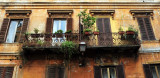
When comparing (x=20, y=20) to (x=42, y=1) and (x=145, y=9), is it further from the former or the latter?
(x=145, y=9)

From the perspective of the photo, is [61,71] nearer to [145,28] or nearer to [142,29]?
[142,29]

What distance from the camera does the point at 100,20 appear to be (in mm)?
10492

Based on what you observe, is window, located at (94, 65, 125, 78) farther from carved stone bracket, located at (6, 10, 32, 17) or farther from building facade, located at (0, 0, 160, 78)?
carved stone bracket, located at (6, 10, 32, 17)

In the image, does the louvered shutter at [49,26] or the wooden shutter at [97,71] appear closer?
the wooden shutter at [97,71]

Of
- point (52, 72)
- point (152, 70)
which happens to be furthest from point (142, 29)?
point (52, 72)

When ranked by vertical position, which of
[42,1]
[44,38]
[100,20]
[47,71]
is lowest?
[47,71]

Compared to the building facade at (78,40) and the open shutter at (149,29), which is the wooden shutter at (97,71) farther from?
the open shutter at (149,29)

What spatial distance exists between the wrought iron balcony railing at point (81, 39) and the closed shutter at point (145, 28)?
1274 millimetres

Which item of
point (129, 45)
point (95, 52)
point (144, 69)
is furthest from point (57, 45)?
point (144, 69)

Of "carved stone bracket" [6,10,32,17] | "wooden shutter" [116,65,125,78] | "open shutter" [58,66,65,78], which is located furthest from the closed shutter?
"carved stone bracket" [6,10,32,17]

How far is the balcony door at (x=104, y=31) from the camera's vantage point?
362 inches

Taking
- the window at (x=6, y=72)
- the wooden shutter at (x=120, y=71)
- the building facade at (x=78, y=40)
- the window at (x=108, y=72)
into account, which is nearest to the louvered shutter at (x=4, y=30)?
the building facade at (x=78, y=40)

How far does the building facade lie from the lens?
8.67m

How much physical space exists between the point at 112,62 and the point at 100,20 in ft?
9.51
